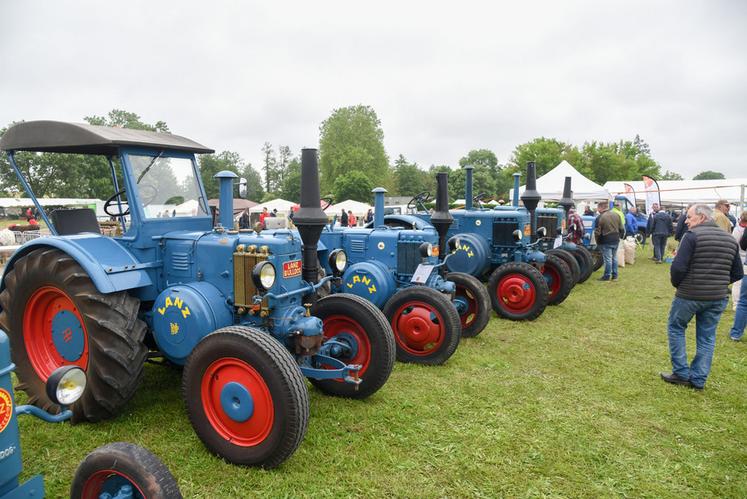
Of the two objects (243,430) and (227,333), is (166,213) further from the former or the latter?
(243,430)

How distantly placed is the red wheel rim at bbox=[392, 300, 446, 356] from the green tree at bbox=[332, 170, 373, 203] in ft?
116

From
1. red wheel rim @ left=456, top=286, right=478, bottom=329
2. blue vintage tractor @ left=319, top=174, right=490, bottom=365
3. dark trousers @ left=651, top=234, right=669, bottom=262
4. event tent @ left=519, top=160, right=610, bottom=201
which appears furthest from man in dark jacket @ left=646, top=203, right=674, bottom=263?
blue vintage tractor @ left=319, top=174, right=490, bottom=365

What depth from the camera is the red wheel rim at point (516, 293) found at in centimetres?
673

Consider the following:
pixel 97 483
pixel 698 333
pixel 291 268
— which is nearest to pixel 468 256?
pixel 698 333

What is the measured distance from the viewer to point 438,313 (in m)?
4.86

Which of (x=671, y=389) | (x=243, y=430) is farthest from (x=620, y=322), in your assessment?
(x=243, y=430)

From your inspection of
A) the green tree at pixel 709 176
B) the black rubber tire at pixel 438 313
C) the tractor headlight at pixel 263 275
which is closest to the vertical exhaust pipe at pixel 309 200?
the tractor headlight at pixel 263 275

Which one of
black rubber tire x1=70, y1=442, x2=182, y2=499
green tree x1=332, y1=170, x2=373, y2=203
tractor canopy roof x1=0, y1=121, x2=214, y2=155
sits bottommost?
black rubber tire x1=70, y1=442, x2=182, y2=499

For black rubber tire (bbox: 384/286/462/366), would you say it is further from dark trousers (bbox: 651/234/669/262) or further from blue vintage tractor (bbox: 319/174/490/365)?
dark trousers (bbox: 651/234/669/262)

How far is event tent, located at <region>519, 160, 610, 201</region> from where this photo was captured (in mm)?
16139

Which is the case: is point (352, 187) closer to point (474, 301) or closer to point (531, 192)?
point (531, 192)

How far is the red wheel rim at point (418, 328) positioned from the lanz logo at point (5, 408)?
363 cm

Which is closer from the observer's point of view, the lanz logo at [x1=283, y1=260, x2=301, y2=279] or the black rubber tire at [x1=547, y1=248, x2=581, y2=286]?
the lanz logo at [x1=283, y1=260, x2=301, y2=279]

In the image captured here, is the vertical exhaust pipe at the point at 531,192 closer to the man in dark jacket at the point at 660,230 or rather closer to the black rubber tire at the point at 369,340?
the black rubber tire at the point at 369,340
